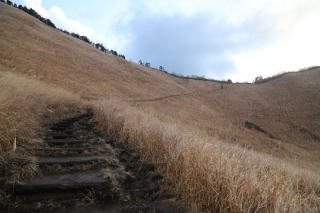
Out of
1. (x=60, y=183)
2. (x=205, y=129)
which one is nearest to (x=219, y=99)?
(x=205, y=129)

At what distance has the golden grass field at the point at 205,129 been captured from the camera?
2.07 meters

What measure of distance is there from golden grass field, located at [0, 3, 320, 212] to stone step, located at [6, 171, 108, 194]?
92 centimetres

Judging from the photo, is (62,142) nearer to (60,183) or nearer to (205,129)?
(60,183)

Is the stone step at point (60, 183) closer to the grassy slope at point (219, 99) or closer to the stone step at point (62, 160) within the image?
the stone step at point (62, 160)

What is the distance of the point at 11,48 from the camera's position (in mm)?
21688

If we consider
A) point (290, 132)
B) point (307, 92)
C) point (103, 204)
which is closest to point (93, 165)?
point (103, 204)

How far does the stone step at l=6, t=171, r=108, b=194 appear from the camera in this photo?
5.92ft

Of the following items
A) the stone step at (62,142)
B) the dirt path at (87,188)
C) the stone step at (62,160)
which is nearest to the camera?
the dirt path at (87,188)

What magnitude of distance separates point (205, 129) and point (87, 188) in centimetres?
1752

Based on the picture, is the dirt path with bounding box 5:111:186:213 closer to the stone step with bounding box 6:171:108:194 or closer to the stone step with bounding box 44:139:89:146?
the stone step with bounding box 6:171:108:194

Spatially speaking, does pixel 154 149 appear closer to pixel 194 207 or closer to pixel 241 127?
pixel 194 207

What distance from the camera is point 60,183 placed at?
197cm

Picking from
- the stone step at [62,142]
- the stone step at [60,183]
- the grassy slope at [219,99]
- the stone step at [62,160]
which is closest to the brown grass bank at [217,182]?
the stone step at [62,160]

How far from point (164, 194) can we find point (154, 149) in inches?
55.2
